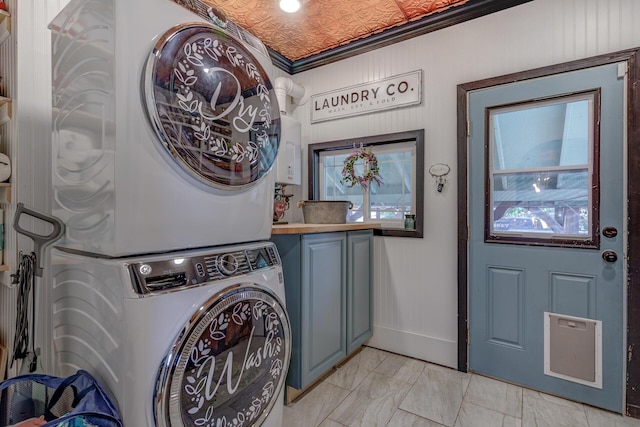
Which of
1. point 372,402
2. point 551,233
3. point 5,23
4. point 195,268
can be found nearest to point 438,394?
point 372,402

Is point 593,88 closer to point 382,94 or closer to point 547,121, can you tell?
point 547,121

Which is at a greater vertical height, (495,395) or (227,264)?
(227,264)

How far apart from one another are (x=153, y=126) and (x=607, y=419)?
269 cm

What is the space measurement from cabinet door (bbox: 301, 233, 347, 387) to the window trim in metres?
0.66

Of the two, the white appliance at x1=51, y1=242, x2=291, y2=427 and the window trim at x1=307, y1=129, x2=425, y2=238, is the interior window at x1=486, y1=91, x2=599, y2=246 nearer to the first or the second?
the window trim at x1=307, y1=129, x2=425, y2=238

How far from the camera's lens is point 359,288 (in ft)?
7.95

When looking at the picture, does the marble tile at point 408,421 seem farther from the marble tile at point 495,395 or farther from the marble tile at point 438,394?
the marble tile at point 495,395

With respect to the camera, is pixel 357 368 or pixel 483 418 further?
pixel 357 368

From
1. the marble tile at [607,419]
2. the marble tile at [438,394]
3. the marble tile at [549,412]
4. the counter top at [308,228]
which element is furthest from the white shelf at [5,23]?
the marble tile at [607,419]

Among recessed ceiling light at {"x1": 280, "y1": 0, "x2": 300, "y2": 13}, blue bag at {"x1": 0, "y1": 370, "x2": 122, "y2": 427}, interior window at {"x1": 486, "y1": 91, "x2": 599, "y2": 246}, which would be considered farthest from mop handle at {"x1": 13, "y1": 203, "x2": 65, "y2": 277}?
interior window at {"x1": 486, "y1": 91, "x2": 599, "y2": 246}

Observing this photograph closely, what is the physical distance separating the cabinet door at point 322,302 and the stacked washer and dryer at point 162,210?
1.90 feet

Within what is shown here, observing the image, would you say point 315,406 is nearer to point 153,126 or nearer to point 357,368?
point 357,368

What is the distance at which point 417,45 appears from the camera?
98.5 inches

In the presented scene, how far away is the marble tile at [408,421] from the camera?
1.73 meters
